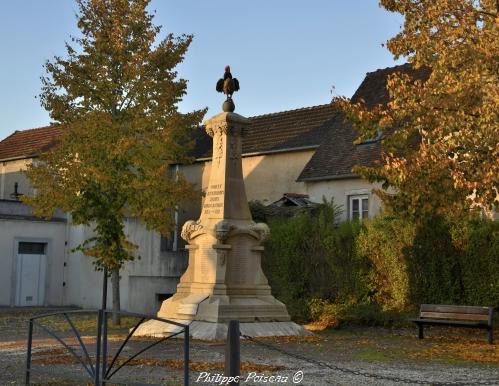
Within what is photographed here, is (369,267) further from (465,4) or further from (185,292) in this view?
(465,4)

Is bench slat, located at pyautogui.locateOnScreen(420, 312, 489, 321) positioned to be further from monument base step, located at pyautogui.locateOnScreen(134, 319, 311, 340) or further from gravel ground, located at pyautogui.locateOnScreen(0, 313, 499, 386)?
monument base step, located at pyautogui.locateOnScreen(134, 319, 311, 340)

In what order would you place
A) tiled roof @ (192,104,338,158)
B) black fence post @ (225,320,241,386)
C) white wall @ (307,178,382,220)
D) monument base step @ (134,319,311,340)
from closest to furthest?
black fence post @ (225,320,241,386) < monument base step @ (134,319,311,340) < white wall @ (307,178,382,220) < tiled roof @ (192,104,338,158)

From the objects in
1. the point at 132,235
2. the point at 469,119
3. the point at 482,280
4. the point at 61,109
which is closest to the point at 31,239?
the point at 132,235

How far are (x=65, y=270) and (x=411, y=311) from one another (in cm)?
1615

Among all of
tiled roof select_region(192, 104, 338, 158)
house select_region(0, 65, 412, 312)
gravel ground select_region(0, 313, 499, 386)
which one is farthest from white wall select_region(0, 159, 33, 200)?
gravel ground select_region(0, 313, 499, 386)

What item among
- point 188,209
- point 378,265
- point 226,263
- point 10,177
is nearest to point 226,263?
point 226,263

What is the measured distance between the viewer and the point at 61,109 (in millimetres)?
20719

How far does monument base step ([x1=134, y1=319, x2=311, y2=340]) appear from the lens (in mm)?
14270

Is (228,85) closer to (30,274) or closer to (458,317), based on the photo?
(458,317)

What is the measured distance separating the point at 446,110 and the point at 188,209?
59.7 ft

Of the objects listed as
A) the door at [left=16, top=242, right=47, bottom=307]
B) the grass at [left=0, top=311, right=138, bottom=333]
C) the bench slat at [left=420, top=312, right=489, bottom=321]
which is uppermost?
the door at [left=16, top=242, right=47, bottom=307]

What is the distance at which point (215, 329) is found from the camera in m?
14.3

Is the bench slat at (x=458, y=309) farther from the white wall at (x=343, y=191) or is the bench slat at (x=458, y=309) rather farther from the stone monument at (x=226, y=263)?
the white wall at (x=343, y=191)

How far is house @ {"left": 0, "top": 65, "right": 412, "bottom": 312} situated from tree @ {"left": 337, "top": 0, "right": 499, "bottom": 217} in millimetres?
9269
